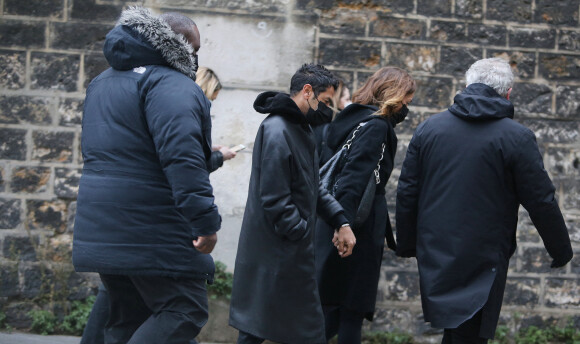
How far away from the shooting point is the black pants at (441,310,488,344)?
12.8 ft

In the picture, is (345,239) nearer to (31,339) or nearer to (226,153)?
(226,153)

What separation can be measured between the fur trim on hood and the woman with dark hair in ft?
4.45

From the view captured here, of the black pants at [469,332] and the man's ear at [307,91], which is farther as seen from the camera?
the man's ear at [307,91]

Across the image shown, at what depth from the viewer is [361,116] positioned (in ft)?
15.6

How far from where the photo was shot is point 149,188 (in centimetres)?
338

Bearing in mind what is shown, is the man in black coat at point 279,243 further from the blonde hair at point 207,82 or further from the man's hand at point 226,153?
the blonde hair at point 207,82

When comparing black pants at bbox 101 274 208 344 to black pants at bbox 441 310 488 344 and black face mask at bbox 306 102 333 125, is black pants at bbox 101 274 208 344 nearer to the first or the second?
black face mask at bbox 306 102 333 125

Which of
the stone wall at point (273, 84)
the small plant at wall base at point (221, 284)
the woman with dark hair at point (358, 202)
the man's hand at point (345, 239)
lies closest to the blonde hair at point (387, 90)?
the woman with dark hair at point (358, 202)

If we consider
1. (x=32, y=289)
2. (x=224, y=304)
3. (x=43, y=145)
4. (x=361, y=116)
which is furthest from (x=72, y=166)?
(x=361, y=116)

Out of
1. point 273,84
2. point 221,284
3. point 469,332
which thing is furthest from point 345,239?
point 273,84

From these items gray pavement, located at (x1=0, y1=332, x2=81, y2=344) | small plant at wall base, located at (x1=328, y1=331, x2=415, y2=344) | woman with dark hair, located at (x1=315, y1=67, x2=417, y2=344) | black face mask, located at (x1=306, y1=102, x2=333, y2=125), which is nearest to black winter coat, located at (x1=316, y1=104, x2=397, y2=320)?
woman with dark hair, located at (x1=315, y1=67, x2=417, y2=344)

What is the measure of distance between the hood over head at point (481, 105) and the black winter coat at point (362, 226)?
67cm

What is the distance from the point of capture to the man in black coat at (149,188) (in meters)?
3.27

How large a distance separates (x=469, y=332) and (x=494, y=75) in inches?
48.9
